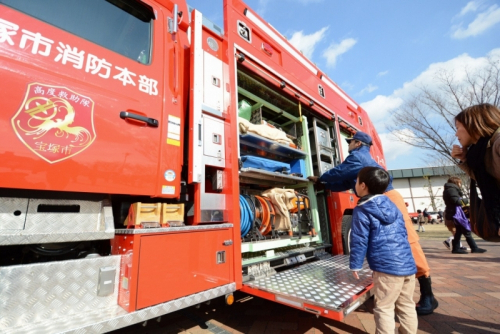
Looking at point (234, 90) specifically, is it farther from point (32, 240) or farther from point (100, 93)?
point (32, 240)

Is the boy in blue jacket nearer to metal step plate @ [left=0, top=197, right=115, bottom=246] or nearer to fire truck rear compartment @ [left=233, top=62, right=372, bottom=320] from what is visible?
fire truck rear compartment @ [left=233, top=62, right=372, bottom=320]

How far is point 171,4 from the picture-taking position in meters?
2.24

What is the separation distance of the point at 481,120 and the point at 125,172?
2245mm

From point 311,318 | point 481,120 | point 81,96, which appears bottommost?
point 311,318

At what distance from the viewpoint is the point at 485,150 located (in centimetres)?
146

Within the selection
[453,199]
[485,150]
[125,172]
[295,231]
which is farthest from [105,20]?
[453,199]

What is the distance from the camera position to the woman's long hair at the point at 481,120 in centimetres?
146

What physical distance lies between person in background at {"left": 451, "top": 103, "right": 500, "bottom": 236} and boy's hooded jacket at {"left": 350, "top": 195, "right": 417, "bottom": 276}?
1.85 feet

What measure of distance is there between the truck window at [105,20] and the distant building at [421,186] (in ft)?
115

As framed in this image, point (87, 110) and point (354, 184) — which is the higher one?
point (87, 110)

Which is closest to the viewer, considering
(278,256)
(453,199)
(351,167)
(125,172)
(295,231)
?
(125,172)

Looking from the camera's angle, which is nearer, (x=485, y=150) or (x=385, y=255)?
(x=485, y=150)

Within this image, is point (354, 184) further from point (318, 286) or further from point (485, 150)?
point (485, 150)

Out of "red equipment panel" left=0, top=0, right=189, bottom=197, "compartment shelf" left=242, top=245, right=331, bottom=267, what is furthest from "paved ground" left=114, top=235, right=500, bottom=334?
"red equipment panel" left=0, top=0, right=189, bottom=197
